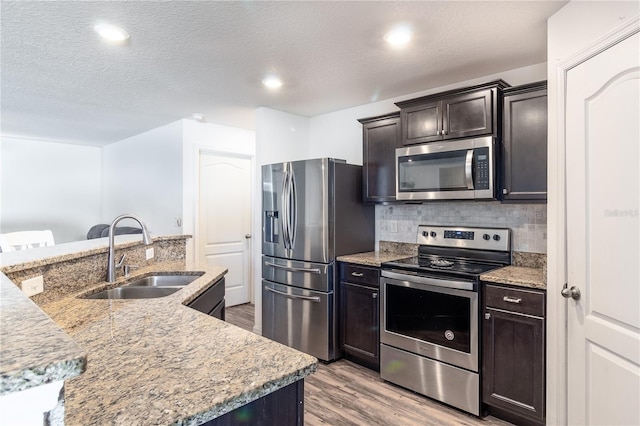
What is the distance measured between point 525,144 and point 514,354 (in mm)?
1311

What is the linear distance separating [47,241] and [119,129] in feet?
6.32

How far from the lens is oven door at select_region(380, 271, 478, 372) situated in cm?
234

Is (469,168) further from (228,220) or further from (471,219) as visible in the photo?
(228,220)

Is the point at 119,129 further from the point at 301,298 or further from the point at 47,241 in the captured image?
the point at 301,298

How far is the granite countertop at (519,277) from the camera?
2090 millimetres

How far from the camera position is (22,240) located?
10.8 feet

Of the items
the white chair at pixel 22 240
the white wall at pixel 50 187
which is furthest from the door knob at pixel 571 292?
the white wall at pixel 50 187

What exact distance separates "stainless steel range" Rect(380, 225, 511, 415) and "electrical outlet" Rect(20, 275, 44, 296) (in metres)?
2.09

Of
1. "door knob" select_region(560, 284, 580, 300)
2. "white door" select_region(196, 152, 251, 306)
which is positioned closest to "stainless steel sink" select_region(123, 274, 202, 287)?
"door knob" select_region(560, 284, 580, 300)

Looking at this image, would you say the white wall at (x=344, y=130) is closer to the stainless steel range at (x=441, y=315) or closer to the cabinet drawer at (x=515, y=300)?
the stainless steel range at (x=441, y=315)

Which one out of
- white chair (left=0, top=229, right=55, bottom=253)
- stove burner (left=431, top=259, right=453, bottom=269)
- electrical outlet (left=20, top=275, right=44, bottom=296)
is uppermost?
white chair (left=0, top=229, right=55, bottom=253)

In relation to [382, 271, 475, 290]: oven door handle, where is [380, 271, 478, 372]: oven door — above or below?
below

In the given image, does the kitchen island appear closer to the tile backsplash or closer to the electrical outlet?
the electrical outlet

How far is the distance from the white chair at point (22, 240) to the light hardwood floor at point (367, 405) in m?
2.76
